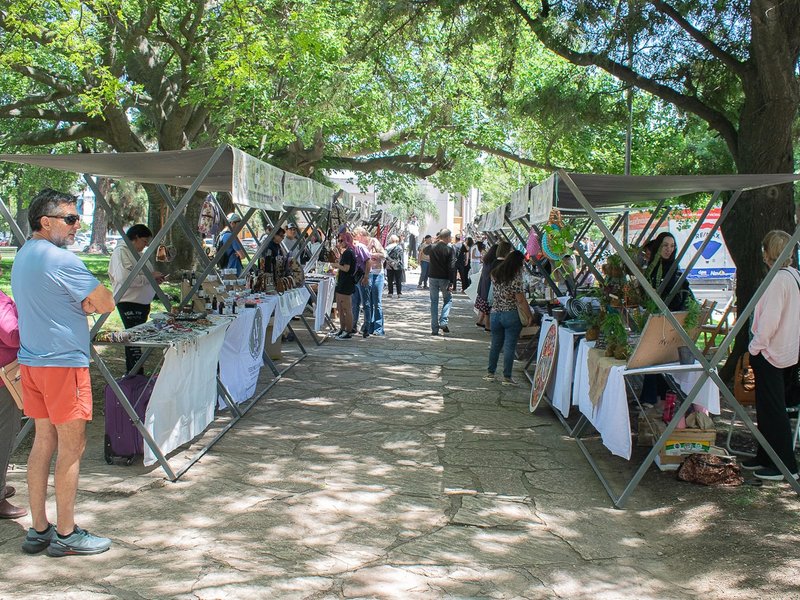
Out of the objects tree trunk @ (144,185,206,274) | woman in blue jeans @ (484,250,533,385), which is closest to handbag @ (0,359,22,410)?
woman in blue jeans @ (484,250,533,385)

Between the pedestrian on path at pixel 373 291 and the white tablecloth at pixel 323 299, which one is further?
the pedestrian on path at pixel 373 291

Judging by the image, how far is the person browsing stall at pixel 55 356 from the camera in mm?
3947

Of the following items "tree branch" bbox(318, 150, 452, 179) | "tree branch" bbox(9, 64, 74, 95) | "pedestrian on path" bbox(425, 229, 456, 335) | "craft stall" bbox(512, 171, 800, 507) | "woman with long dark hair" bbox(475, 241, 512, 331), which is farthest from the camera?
"tree branch" bbox(318, 150, 452, 179)

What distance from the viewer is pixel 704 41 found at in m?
8.17

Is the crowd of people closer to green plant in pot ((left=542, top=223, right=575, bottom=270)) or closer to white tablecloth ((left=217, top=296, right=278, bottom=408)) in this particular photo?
green plant in pot ((left=542, top=223, right=575, bottom=270))

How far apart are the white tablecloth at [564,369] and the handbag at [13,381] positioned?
14.5 feet

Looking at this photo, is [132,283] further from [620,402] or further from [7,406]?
[620,402]

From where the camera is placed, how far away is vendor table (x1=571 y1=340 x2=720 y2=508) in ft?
16.9

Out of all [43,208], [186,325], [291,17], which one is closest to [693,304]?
[186,325]

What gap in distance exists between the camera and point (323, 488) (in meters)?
5.34

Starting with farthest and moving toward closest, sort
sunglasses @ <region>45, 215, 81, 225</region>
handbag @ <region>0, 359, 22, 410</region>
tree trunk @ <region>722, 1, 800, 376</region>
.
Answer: tree trunk @ <region>722, 1, 800, 376</region> → handbag @ <region>0, 359, 22, 410</region> → sunglasses @ <region>45, 215, 81, 225</region>

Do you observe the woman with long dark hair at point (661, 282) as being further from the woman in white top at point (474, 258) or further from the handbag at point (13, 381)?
the woman in white top at point (474, 258)

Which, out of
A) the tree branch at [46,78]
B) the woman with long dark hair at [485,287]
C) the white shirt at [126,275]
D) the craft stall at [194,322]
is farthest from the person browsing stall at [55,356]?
the tree branch at [46,78]

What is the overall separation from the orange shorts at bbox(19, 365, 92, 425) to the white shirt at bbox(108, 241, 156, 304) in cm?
345
